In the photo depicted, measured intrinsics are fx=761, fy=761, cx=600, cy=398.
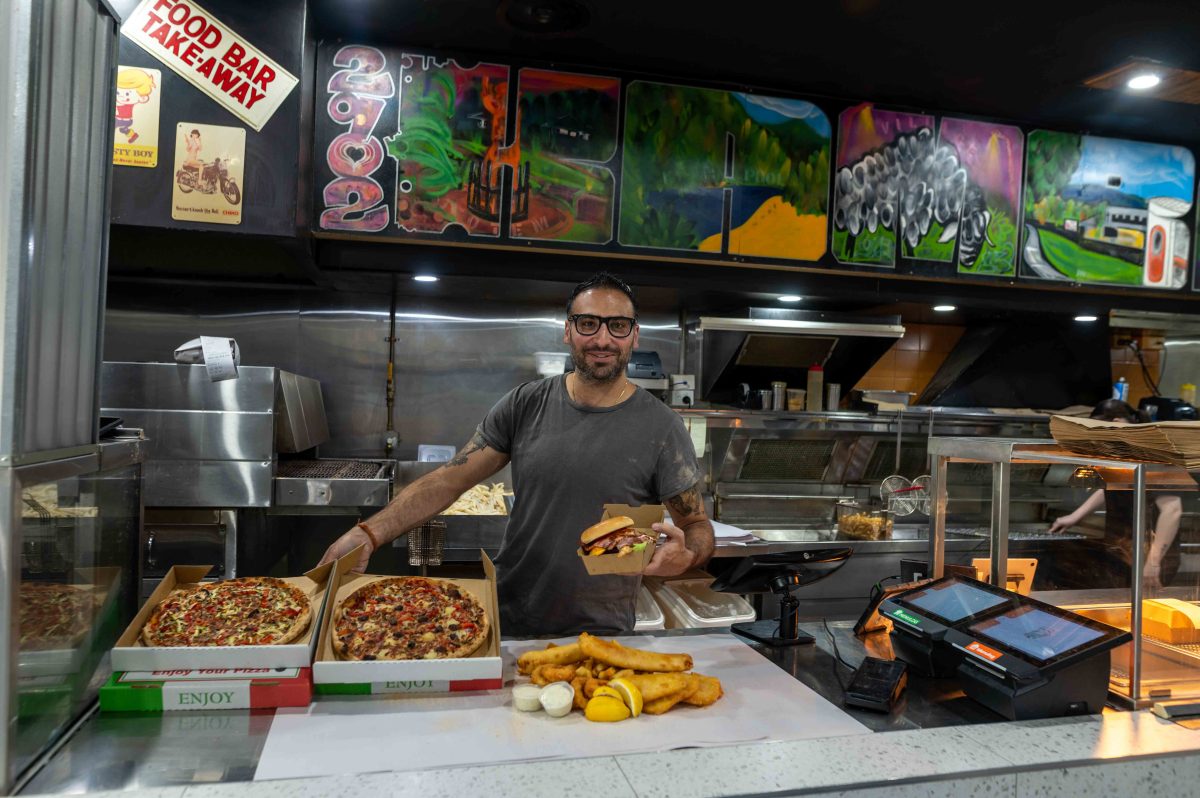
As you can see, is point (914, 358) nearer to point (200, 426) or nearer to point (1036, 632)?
point (1036, 632)

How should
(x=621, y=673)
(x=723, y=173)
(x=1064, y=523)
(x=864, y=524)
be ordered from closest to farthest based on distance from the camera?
1. (x=621, y=673)
2. (x=1064, y=523)
3. (x=723, y=173)
4. (x=864, y=524)

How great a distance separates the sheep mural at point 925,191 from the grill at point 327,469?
2.93 meters

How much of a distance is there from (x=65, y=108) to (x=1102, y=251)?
537 centimetres

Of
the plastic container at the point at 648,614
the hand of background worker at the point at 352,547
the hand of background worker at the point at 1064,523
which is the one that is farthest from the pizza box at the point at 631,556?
the plastic container at the point at 648,614

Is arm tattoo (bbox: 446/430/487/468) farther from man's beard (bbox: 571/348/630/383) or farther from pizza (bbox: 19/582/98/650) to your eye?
pizza (bbox: 19/582/98/650)

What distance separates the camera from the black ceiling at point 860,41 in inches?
127

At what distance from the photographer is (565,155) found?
402cm

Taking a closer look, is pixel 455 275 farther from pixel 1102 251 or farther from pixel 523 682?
pixel 1102 251

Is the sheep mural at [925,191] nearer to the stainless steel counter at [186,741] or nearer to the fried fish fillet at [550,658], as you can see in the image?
the stainless steel counter at [186,741]

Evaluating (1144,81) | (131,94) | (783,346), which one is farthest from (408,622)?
(1144,81)

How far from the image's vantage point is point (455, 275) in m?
4.09

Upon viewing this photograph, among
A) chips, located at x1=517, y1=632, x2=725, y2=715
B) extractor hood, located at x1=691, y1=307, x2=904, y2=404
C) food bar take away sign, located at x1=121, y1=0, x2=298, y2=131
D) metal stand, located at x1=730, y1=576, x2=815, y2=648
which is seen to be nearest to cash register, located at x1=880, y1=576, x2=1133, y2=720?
metal stand, located at x1=730, y1=576, x2=815, y2=648

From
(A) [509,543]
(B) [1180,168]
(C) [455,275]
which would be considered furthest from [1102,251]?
(A) [509,543]

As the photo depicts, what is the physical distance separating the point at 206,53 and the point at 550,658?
3.20m
